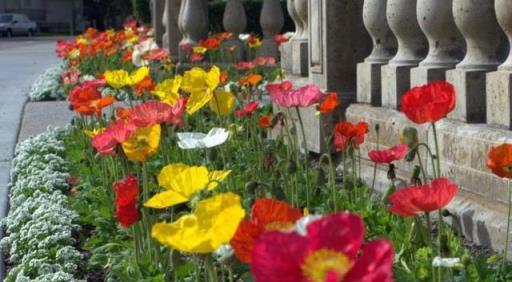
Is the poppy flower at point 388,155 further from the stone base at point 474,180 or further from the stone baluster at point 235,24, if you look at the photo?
the stone baluster at point 235,24

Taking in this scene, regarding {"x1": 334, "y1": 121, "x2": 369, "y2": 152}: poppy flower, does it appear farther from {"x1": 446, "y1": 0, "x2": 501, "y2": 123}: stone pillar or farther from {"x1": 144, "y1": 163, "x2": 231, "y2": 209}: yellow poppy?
{"x1": 144, "y1": 163, "x2": 231, "y2": 209}: yellow poppy

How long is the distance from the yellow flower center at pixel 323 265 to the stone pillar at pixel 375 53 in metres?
4.43

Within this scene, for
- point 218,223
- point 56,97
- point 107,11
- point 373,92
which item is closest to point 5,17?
point 107,11

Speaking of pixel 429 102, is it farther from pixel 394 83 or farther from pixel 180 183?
pixel 394 83

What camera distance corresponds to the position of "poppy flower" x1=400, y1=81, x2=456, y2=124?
305 centimetres

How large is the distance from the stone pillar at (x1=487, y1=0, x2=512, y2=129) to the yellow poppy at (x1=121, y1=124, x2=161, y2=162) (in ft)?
5.26

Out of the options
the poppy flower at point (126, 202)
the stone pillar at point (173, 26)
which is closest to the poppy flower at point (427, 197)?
the poppy flower at point (126, 202)

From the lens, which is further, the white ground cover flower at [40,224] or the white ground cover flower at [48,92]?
the white ground cover flower at [48,92]

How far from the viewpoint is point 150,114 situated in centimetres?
371

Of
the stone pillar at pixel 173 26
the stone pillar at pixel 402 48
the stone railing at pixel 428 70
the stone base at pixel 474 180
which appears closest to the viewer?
the stone base at pixel 474 180

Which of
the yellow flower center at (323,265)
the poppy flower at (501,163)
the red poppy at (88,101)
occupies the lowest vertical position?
the red poppy at (88,101)

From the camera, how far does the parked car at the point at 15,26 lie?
62375 millimetres

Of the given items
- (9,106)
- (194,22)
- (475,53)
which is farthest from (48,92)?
(475,53)

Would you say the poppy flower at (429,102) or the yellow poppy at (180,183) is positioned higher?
the poppy flower at (429,102)
